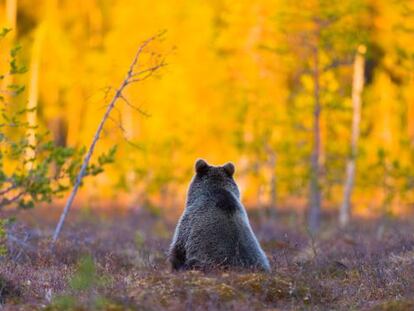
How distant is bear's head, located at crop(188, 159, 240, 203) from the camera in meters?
10.2

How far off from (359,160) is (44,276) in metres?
22.5

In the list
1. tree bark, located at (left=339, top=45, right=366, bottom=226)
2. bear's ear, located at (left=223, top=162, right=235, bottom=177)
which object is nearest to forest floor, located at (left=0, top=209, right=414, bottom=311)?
bear's ear, located at (left=223, top=162, right=235, bottom=177)

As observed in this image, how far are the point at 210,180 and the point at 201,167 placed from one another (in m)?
0.21

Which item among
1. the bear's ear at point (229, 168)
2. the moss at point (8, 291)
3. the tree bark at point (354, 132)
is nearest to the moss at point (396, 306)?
the bear's ear at point (229, 168)

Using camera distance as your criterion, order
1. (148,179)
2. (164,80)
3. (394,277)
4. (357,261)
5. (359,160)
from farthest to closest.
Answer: (164,80), (148,179), (359,160), (357,261), (394,277)

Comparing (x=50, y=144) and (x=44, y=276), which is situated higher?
(x=50, y=144)

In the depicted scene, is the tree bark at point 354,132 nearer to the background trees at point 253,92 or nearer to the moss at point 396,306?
the background trees at point 253,92

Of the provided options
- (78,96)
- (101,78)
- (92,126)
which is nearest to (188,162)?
(101,78)

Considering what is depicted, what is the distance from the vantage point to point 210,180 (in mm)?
10289

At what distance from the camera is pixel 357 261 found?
12.3 m

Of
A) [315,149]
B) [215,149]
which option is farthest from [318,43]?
[215,149]

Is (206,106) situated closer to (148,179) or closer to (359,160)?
(148,179)

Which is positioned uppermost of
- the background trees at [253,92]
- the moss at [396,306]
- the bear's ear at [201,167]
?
the background trees at [253,92]

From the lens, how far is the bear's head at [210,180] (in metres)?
10.2
